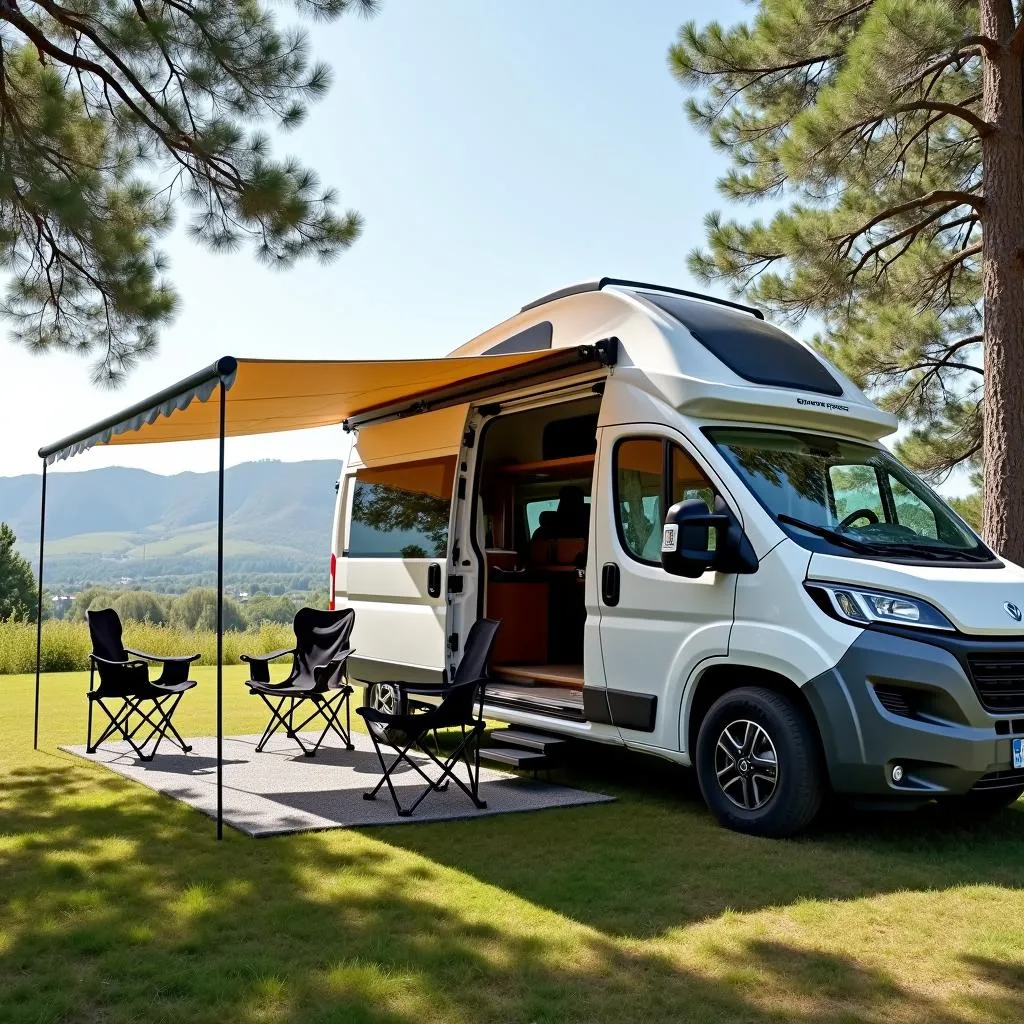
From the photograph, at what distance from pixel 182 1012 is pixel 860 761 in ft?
9.50

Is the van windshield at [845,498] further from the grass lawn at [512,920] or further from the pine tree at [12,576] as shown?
the pine tree at [12,576]

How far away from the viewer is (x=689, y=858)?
4.73 meters

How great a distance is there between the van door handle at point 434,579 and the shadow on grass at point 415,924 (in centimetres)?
203

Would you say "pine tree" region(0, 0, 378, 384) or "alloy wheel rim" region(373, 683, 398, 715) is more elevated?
"pine tree" region(0, 0, 378, 384)

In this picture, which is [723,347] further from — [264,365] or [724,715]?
[264,365]

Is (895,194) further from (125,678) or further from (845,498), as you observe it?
(125,678)

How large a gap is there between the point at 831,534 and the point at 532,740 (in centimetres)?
222

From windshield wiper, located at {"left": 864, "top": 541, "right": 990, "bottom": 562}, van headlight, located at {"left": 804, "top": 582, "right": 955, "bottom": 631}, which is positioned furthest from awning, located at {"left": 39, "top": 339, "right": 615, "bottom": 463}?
van headlight, located at {"left": 804, "top": 582, "right": 955, "bottom": 631}

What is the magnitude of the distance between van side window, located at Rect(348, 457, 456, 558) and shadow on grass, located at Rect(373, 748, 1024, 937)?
2284mm

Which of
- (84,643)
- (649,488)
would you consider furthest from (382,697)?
(84,643)

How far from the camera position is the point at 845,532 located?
521 centimetres

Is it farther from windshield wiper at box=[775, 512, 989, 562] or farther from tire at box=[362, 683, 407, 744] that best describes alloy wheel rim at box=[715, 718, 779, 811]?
tire at box=[362, 683, 407, 744]

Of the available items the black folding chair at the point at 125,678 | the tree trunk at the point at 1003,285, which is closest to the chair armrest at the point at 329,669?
the black folding chair at the point at 125,678

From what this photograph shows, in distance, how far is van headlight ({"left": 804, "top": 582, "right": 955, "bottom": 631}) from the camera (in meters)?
4.76
